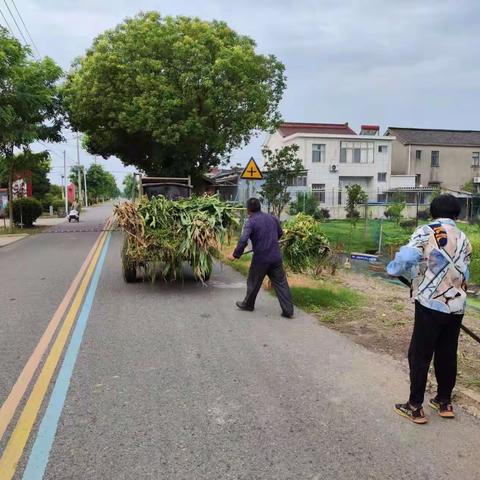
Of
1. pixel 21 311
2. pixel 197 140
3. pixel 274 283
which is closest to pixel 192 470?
pixel 274 283

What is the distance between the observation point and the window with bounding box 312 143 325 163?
47.3 meters

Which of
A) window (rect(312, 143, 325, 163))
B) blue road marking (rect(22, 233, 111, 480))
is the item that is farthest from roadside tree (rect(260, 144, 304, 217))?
window (rect(312, 143, 325, 163))

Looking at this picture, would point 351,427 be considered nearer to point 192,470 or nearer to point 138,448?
point 192,470

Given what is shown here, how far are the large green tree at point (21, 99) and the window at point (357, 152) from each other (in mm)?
27076

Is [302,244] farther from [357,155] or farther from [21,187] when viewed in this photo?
[357,155]

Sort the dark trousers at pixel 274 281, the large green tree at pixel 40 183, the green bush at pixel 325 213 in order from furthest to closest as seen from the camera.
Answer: the large green tree at pixel 40 183
the green bush at pixel 325 213
the dark trousers at pixel 274 281

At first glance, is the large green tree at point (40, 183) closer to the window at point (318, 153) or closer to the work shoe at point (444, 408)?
the window at point (318, 153)

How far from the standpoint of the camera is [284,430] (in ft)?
14.1

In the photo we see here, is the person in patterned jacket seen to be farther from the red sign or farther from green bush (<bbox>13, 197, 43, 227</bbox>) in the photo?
the red sign

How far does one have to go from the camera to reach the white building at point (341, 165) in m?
47.1

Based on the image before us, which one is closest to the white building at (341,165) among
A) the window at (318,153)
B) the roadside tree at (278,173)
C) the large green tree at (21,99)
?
the window at (318,153)

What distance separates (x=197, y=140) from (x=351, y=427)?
23.7m

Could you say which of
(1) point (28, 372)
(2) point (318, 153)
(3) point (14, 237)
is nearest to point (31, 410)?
(1) point (28, 372)

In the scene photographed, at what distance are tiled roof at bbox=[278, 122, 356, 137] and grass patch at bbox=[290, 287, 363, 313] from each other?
44.2 metres
